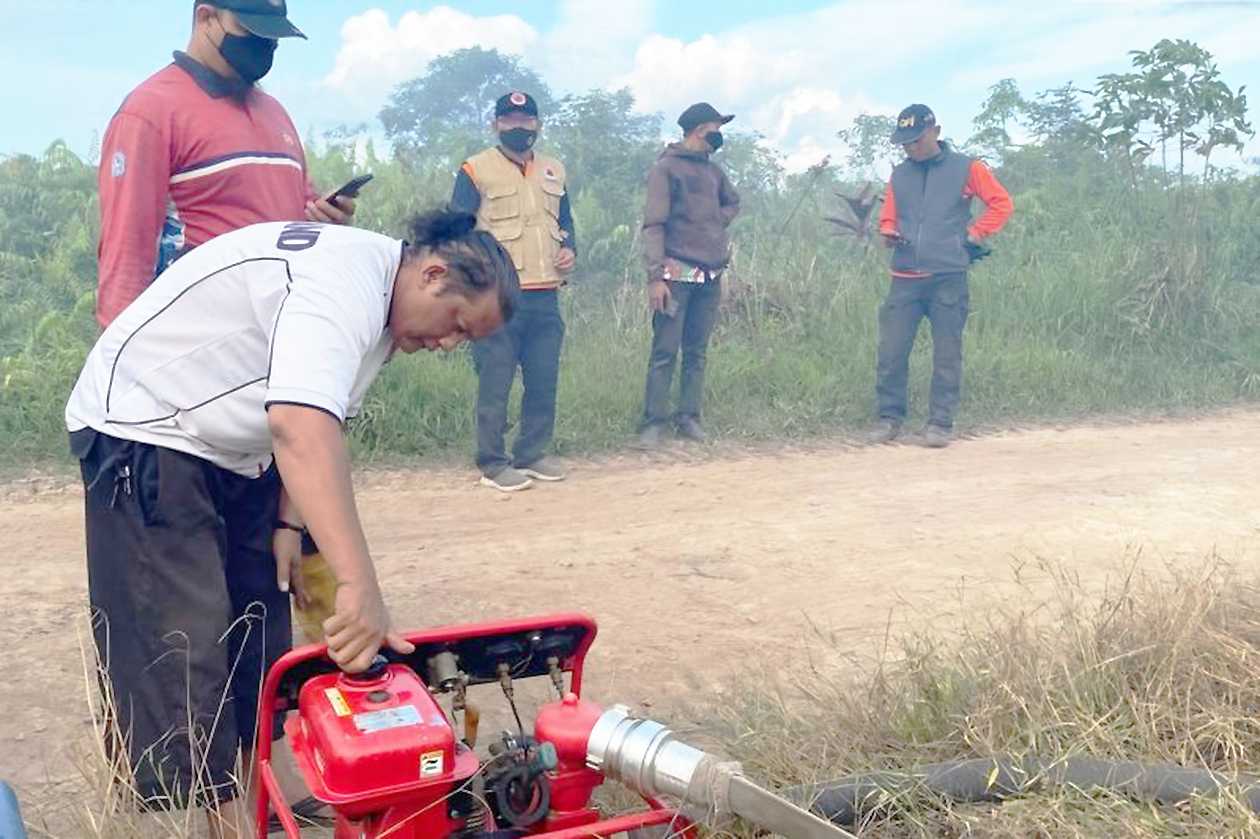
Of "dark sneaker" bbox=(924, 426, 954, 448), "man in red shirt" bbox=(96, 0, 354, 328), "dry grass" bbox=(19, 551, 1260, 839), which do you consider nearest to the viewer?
"dry grass" bbox=(19, 551, 1260, 839)

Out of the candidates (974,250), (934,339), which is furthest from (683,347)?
(974,250)

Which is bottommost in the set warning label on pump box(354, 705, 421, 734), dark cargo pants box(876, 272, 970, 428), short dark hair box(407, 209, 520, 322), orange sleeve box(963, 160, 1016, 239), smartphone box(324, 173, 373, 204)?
warning label on pump box(354, 705, 421, 734)

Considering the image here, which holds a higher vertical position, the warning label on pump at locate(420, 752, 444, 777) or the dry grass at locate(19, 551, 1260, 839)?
the warning label on pump at locate(420, 752, 444, 777)

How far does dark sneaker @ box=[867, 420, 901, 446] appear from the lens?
7.12m

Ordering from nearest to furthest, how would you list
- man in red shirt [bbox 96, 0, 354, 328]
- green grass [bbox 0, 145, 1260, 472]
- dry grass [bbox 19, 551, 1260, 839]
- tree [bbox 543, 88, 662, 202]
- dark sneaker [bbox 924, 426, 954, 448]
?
dry grass [bbox 19, 551, 1260, 839] < man in red shirt [bbox 96, 0, 354, 328] < green grass [bbox 0, 145, 1260, 472] < dark sneaker [bbox 924, 426, 954, 448] < tree [bbox 543, 88, 662, 202]

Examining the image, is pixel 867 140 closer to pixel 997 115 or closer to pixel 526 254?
pixel 997 115

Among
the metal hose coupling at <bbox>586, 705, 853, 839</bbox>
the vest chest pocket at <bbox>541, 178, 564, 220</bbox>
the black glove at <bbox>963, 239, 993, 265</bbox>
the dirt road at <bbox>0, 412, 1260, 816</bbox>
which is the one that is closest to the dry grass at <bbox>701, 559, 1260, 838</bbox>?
the metal hose coupling at <bbox>586, 705, 853, 839</bbox>

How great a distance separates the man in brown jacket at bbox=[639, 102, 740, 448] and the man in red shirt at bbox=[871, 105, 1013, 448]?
113cm

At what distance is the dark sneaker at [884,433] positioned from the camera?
7.12 meters

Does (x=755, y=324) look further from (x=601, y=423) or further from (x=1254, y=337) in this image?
(x=1254, y=337)

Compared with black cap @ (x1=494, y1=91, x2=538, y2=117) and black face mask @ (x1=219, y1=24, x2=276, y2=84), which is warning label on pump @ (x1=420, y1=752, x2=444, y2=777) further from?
black cap @ (x1=494, y1=91, x2=538, y2=117)

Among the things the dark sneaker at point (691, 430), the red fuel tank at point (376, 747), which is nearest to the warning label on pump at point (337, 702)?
the red fuel tank at point (376, 747)

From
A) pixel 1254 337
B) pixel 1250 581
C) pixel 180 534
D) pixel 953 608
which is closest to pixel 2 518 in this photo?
pixel 180 534

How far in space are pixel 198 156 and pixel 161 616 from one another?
3.94 ft
